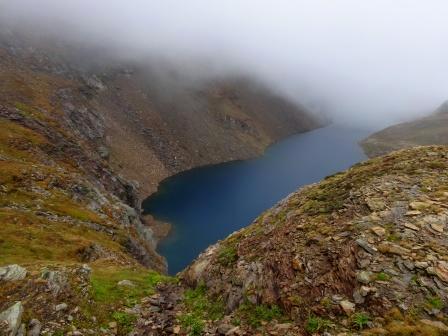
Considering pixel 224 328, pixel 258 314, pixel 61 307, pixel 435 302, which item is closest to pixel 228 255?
pixel 258 314

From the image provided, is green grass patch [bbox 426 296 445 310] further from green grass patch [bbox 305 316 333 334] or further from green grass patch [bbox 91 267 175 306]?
green grass patch [bbox 91 267 175 306]

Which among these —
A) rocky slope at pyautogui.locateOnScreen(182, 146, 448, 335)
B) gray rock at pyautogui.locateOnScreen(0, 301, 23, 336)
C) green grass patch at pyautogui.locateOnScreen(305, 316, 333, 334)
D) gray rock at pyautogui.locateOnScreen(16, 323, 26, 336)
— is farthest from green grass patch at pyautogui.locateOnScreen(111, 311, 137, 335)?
green grass patch at pyautogui.locateOnScreen(305, 316, 333, 334)

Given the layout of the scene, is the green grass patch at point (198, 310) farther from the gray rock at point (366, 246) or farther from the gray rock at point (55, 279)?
the gray rock at point (366, 246)

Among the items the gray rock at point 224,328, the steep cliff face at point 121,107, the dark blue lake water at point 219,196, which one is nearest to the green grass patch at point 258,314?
the gray rock at point 224,328

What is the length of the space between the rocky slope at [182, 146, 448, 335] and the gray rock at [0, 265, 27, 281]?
9.03 meters

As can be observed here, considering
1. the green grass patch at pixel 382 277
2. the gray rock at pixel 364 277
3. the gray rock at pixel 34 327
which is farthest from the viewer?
the gray rock at pixel 34 327

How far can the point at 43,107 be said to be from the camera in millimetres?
110188

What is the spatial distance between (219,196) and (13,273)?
115493mm

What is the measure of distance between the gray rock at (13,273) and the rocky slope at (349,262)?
9.03 m

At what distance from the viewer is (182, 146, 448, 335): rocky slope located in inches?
569

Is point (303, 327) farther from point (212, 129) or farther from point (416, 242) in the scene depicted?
point (212, 129)

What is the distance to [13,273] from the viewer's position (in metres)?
20.1

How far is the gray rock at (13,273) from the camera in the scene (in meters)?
19.6

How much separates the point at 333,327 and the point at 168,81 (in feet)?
632
